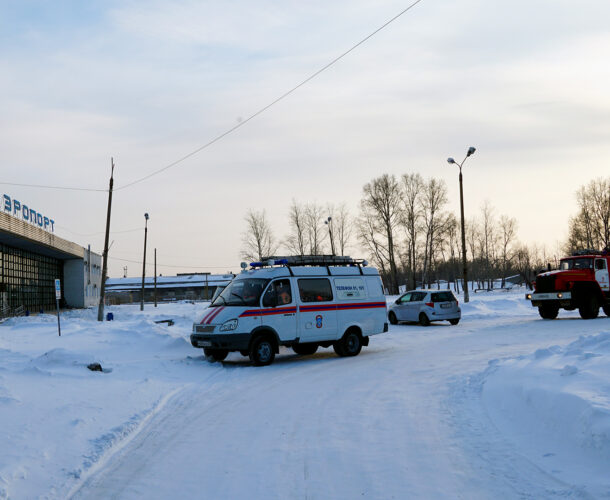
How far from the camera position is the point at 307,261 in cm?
1609

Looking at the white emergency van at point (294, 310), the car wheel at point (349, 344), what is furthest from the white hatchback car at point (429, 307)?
the car wheel at point (349, 344)

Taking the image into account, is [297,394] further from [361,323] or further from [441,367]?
[361,323]

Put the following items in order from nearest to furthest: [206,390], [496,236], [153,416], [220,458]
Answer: [220,458] → [153,416] → [206,390] → [496,236]

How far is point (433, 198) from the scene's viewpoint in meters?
67.2

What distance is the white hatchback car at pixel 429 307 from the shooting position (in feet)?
83.8

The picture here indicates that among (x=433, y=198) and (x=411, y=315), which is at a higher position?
(x=433, y=198)

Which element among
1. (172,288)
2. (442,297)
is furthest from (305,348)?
(172,288)

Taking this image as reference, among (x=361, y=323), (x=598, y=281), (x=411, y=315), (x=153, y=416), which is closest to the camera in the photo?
(x=153, y=416)

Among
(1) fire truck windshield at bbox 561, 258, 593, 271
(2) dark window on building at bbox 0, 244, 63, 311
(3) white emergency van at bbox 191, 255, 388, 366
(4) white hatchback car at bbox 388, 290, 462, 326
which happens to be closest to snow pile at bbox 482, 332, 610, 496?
(3) white emergency van at bbox 191, 255, 388, 366

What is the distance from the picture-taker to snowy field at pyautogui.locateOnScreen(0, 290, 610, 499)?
532 centimetres

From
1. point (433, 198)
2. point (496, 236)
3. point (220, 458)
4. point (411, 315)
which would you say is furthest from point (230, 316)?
point (496, 236)

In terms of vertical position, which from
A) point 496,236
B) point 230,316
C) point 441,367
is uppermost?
point 496,236

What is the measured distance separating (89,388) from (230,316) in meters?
4.48

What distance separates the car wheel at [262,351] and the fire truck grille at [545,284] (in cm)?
1532
